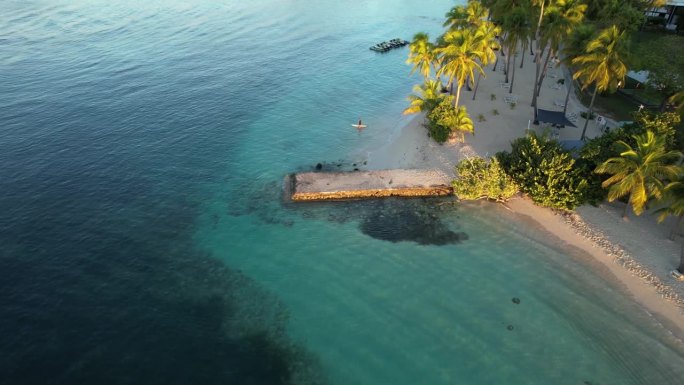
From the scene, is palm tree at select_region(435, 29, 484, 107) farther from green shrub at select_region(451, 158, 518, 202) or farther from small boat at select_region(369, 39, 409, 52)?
small boat at select_region(369, 39, 409, 52)

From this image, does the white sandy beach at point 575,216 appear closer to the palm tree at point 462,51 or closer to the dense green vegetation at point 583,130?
the dense green vegetation at point 583,130

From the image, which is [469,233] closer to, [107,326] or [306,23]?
[107,326]

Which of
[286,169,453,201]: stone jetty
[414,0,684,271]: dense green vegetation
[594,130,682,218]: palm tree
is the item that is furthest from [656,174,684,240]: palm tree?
[286,169,453,201]: stone jetty

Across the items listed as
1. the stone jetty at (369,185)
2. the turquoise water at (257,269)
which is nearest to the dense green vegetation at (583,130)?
the stone jetty at (369,185)

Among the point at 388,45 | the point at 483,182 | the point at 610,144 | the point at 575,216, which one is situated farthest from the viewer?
the point at 388,45

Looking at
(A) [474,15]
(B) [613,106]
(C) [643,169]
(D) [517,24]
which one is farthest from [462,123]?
(B) [613,106]

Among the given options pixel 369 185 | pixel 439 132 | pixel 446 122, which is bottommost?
pixel 369 185

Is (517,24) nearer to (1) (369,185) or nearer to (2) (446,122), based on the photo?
(2) (446,122)
